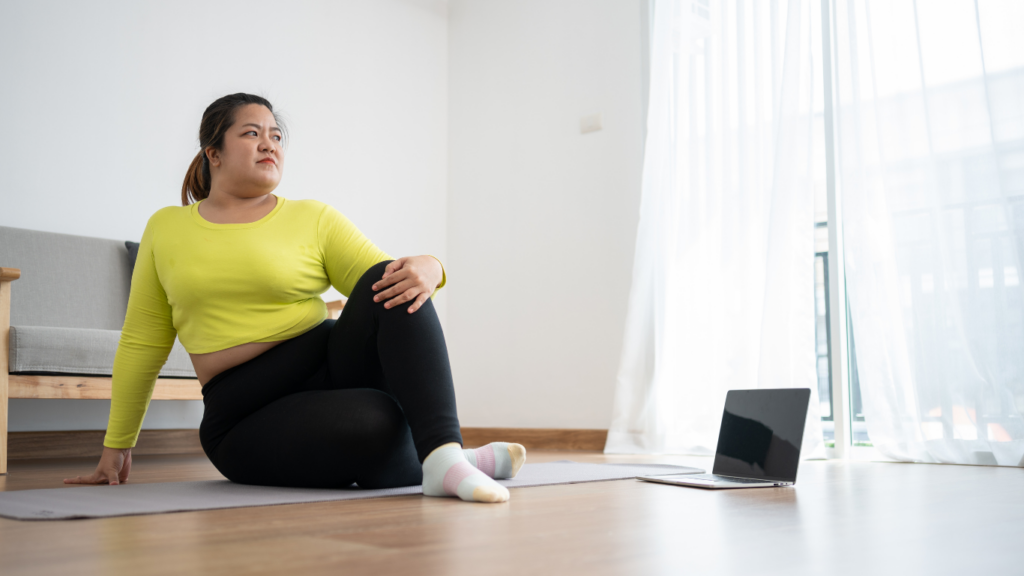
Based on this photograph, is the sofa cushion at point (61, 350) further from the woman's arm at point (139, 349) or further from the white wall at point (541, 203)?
the white wall at point (541, 203)

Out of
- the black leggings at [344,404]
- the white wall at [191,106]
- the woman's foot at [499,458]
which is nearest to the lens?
the black leggings at [344,404]

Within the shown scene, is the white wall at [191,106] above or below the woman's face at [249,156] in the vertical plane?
above

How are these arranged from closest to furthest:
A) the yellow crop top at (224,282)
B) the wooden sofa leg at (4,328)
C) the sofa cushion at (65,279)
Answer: the yellow crop top at (224,282) → the wooden sofa leg at (4,328) → the sofa cushion at (65,279)

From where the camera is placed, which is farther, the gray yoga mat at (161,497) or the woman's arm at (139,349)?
the woman's arm at (139,349)

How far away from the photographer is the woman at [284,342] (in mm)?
1366

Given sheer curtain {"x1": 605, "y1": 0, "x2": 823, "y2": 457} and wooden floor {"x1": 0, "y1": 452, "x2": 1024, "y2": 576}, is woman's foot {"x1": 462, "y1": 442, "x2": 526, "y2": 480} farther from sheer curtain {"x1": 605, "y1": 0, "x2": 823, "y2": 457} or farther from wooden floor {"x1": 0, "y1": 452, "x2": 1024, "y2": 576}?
sheer curtain {"x1": 605, "y1": 0, "x2": 823, "y2": 457}

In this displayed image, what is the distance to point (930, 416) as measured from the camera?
2645mm

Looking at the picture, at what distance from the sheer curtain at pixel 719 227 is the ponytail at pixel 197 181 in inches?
82.0

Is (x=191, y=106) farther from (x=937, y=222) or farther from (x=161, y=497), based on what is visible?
(x=937, y=222)

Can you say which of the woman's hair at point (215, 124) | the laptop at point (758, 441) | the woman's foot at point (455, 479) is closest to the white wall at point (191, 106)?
the woman's hair at point (215, 124)

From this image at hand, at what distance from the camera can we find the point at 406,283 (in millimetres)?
1363

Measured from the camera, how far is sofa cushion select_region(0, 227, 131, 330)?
2893 mm

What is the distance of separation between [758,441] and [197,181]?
4.37 feet

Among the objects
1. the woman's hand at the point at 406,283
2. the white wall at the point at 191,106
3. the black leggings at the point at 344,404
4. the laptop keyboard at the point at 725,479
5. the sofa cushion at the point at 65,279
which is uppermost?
the white wall at the point at 191,106
